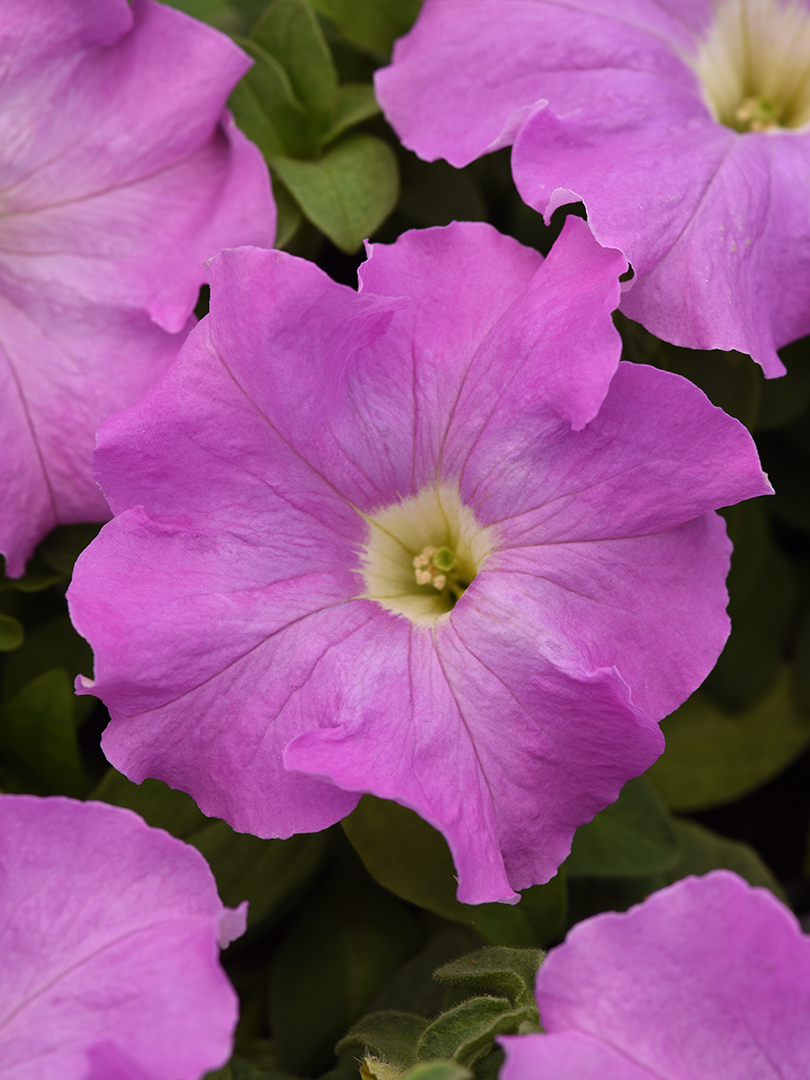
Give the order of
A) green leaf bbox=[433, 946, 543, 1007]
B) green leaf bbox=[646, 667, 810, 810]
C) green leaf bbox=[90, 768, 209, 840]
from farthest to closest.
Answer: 1. green leaf bbox=[646, 667, 810, 810]
2. green leaf bbox=[90, 768, 209, 840]
3. green leaf bbox=[433, 946, 543, 1007]

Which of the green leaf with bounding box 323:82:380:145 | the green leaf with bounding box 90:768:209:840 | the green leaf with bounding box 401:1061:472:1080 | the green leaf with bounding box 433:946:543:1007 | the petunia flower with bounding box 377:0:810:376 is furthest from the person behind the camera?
the green leaf with bounding box 323:82:380:145

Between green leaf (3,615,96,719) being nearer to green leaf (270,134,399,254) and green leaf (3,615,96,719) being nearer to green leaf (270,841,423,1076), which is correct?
green leaf (270,841,423,1076)

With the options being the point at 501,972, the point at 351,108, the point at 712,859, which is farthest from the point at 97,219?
the point at 712,859

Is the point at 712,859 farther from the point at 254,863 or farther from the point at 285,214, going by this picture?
the point at 285,214

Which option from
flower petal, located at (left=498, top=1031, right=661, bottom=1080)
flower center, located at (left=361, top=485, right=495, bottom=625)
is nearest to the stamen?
flower center, located at (left=361, top=485, right=495, bottom=625)

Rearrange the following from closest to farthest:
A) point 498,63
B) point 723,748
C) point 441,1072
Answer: point 441,1072
point 498,63
point 723,748

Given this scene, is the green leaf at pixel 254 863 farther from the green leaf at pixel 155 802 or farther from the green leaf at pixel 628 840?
the green leaf at pixel 628 840

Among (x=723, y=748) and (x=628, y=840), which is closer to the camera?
(x=628, y=840)
